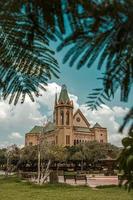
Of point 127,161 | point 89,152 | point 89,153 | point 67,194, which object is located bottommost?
point 67,194

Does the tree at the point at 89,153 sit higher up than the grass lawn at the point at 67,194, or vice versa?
the tree at the point at 89,153

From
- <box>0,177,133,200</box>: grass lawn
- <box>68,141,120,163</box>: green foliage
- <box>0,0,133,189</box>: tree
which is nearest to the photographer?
<box>0,0,133,189</box>: tree

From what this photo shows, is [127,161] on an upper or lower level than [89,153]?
lower

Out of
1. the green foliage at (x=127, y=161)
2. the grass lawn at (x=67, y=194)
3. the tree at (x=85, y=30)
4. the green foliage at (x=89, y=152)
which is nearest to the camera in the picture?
the tree at (x=85, y=30)

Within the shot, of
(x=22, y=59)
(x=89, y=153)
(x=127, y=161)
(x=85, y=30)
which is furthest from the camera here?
(x=89, y=153)

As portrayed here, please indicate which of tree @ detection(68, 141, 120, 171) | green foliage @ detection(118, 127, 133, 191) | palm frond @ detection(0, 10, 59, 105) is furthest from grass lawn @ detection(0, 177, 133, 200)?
tree @ detection(68, 141, 120, 171)

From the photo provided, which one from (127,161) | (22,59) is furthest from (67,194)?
(22,59)

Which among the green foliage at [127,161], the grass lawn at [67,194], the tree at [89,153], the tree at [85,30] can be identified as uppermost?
the tree at [89,153]

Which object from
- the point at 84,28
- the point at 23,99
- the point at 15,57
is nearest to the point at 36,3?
the point at 84,28

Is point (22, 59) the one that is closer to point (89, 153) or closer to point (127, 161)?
point (127, 161)

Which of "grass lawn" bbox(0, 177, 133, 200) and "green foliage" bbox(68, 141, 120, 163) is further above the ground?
"green foliage" bbox(68, 141, 120, 163)

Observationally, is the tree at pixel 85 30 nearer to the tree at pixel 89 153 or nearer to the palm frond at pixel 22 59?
the palm frond at pixel 22 59

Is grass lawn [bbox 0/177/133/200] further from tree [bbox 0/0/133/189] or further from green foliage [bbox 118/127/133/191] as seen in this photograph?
tree [bbox 0/0/133/189]

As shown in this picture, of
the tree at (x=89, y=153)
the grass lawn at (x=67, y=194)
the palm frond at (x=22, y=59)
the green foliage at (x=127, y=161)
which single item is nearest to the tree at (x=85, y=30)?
the palm frond at (x=22, y=59)
